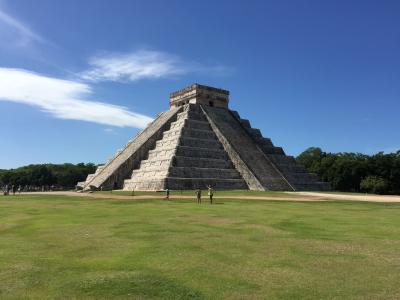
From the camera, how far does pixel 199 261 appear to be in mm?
10133

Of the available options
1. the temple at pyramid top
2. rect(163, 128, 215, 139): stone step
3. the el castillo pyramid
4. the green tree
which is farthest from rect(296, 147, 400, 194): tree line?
rect(163, 128, 215, 139): stone step

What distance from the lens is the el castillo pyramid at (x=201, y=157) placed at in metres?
46.7

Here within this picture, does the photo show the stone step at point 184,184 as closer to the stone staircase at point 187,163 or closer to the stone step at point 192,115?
the stone staircase at point 187,163

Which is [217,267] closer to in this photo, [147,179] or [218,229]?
[218,229]

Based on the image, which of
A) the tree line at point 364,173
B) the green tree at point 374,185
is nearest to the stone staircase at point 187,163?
the green tree at point 374,185

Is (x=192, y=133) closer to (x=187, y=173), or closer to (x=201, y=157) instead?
(x=201, y=157)

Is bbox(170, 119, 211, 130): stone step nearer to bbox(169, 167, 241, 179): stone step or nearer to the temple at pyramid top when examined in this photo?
the temple at pyramid top

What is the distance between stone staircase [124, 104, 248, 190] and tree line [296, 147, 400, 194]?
106ft

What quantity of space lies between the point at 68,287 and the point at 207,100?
5632cm

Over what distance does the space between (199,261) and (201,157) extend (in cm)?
4041

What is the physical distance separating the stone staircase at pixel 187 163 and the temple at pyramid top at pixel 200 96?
19.4ft

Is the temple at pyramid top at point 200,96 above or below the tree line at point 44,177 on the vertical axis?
above

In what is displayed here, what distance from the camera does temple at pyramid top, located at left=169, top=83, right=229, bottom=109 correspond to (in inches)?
2448

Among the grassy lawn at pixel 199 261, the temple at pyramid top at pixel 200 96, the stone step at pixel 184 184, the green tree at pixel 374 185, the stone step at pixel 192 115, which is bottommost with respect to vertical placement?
the grassy lawn at pixel 199 261
